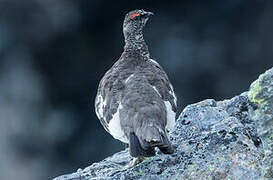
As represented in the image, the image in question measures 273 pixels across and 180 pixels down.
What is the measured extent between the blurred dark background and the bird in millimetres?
6590

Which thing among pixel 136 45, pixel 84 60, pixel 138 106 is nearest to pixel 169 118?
pixel 138 106

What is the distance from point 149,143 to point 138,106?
772 mm

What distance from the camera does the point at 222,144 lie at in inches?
197

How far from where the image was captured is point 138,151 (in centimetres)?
544

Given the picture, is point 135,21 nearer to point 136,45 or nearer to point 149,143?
point 136,45

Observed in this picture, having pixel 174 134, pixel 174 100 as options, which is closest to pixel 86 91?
pixel 174 100

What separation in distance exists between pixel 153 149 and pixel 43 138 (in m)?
8.80

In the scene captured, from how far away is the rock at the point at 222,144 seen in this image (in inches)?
183

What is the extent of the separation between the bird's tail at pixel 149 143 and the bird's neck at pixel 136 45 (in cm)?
234

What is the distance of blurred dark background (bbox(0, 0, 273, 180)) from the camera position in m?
13.8

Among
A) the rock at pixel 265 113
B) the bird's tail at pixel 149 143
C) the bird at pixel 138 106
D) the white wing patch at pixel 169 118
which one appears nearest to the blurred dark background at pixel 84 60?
the bird at pixel 138 106

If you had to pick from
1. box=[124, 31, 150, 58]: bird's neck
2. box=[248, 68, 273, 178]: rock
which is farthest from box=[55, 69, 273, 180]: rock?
box=[124, 31, 150, 58]: bird's neck

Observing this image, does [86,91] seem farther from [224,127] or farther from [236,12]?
[224,127]

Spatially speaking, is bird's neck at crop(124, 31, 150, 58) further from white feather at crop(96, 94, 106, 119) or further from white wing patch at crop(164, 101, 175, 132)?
white wing patch at crop(164, 101, 175, 132)
